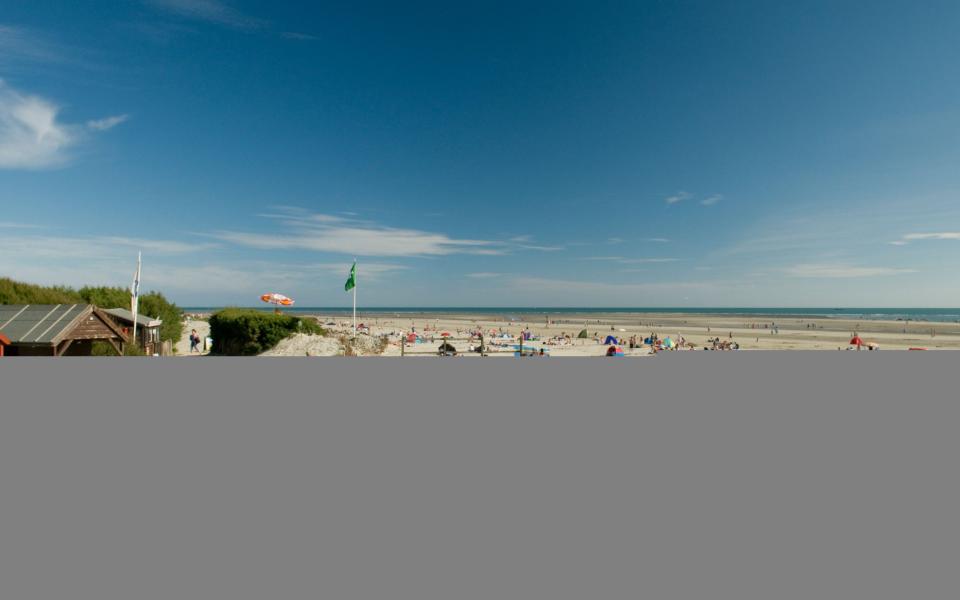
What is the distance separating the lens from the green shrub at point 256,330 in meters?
21.4

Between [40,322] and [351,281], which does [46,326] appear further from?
[351,281]

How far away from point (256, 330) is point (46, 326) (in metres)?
10.5

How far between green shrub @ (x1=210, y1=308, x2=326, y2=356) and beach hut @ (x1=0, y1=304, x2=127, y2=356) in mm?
8594

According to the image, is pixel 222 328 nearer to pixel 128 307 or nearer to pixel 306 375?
pixel 128 307

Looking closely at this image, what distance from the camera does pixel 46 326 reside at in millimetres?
10844

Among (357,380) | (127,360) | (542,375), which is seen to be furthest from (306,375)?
(542,375)

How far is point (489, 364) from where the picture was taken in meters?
4.11

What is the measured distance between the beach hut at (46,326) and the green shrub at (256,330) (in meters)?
8.59

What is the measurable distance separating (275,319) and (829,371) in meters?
23.0

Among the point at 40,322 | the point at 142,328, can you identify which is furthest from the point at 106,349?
the point at 40,322

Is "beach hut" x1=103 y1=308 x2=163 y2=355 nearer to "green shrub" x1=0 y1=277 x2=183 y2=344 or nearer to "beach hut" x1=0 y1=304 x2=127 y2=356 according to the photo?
"green shrub" x1=0 y1=277 x2=183 y2=344

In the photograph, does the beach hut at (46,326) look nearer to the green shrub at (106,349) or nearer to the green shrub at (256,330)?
the green shrub at (106,349)

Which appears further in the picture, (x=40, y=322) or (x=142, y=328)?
(x=142, y=328)

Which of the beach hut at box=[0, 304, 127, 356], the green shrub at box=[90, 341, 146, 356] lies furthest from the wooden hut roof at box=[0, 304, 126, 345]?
the green shrub at box=[90, 341, 146, 356]
